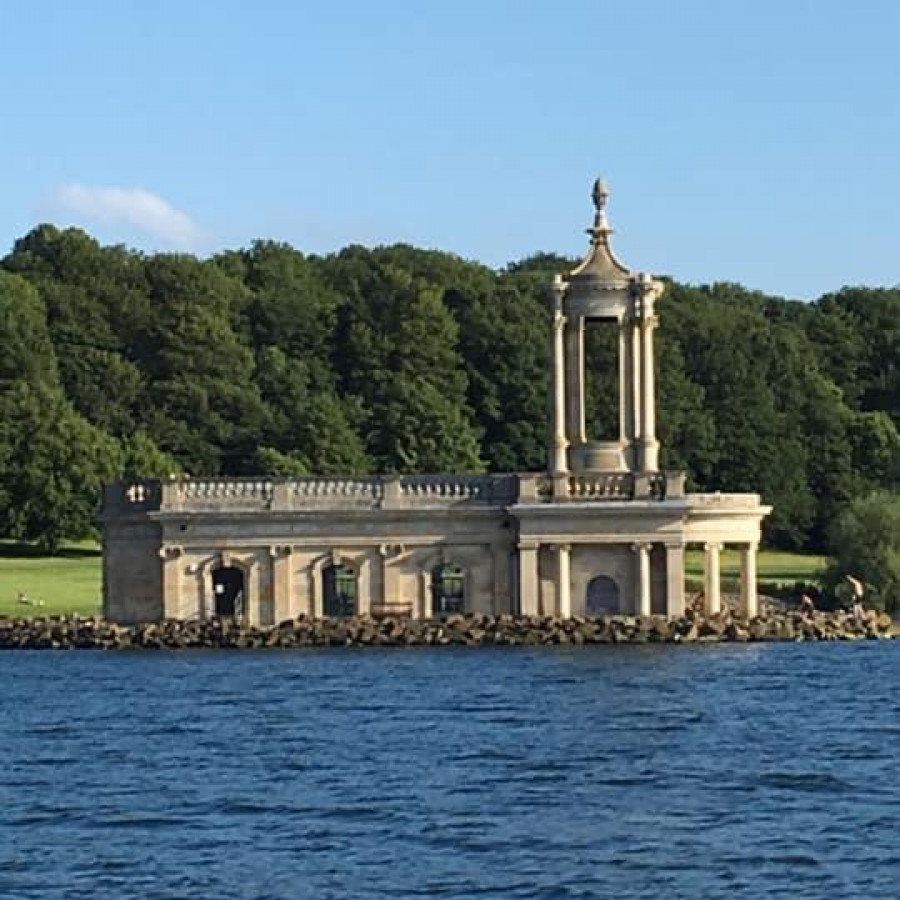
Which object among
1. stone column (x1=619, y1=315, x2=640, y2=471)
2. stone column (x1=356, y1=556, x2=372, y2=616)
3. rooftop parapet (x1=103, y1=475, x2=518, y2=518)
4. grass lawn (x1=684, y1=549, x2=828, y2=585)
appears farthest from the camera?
grass lawn (x1=684, y1=549, x2=828, y2=585)

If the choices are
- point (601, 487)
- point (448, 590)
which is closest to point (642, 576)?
point (601, 487)

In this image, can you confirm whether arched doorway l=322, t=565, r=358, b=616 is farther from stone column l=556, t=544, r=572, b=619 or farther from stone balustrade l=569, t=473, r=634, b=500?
stone balustrade l=569, t=473, r=634, b=500

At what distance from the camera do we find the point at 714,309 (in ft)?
531

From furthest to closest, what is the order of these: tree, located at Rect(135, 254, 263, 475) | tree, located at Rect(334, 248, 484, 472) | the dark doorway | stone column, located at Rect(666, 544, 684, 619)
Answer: tree, located at Rect(135, 254, 263, 475)
the dark doorway
tree, located at Rect(334, 248, 484, 472)
stone column, located at Rect(666, 544, 684, 619)

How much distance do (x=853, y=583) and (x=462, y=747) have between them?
149 ft

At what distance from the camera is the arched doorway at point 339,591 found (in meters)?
97.9

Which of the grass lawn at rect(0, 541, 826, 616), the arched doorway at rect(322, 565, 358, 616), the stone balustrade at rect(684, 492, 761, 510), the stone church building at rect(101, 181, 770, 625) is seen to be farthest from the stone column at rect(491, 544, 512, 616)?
the grass lawn at rect(0, 541, 826, 616)

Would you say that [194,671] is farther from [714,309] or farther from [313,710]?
[714,309]

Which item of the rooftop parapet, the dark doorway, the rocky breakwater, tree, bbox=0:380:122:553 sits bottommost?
the rocky breakwater

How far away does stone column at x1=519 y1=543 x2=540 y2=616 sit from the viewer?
3745 inches

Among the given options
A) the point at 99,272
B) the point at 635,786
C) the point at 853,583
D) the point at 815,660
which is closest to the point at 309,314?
the point at 99,272

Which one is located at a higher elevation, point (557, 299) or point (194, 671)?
point (557, 299)

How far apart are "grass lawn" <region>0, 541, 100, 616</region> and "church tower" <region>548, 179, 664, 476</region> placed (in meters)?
18.1

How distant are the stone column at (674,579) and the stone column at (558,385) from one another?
3.87 m
